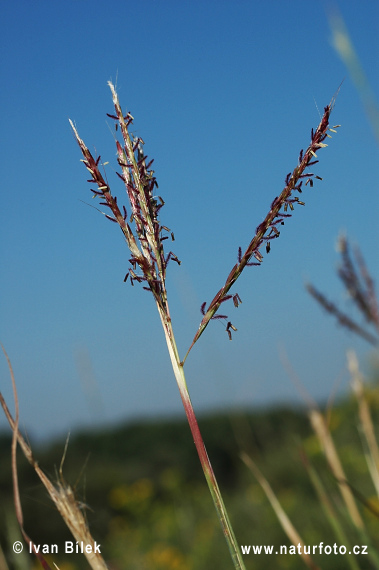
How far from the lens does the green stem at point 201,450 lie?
69 cm

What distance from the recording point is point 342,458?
804 cm

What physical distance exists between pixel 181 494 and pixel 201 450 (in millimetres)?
8869

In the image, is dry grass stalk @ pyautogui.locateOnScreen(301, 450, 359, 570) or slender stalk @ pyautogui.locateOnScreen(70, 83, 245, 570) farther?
dry grass stalk @ pyautogui.locateOnScreen(301, 450, 359, 570)

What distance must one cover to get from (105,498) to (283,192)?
9.09 metres

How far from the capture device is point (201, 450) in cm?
70

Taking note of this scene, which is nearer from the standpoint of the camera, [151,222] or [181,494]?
[151,222]

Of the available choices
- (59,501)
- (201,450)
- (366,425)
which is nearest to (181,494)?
(366,425)

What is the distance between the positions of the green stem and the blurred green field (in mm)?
1012

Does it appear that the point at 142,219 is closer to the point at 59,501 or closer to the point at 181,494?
the point at 59,501

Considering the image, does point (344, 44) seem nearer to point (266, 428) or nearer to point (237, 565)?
point (237, 565)

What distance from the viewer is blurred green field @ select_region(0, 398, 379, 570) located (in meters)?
5.84

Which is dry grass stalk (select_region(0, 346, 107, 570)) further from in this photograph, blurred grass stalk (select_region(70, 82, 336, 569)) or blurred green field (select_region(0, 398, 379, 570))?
blurred green field (select_region(0, 398, 379, 570))

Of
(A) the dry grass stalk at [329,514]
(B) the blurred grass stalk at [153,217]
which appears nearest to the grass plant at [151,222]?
(B) the blurred grass stalk at [153,217]

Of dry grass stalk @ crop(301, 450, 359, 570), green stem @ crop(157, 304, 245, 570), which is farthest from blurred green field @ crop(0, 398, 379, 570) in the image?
green stem @ crop(157, 304, 245, 570)
